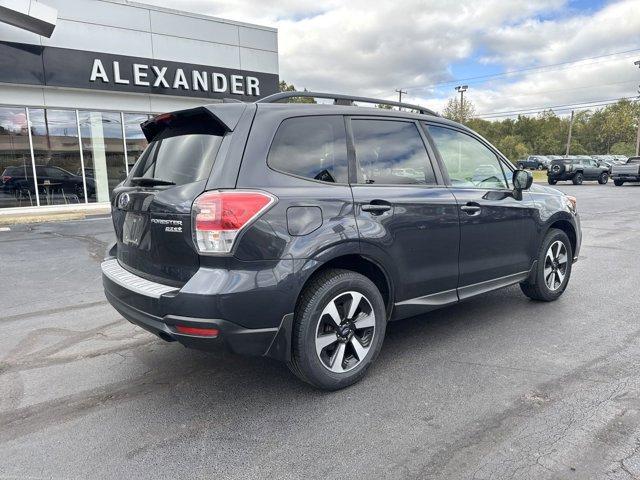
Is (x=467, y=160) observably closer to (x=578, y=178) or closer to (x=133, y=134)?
(x=133, y=134)

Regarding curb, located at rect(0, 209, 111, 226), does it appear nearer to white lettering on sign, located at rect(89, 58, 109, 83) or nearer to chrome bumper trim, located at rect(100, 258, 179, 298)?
white lettering on sign, located at rect(89, 58, 109, 83)

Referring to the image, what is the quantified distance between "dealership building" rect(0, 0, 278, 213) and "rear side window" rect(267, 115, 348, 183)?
1336 centimetres

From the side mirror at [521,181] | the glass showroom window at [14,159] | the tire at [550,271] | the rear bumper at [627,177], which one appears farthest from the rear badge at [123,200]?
the rear bumper at [627,177]

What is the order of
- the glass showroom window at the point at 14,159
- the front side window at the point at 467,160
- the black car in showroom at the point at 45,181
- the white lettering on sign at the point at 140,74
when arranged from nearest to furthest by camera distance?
1. the front side window at the point at 467,160
2. the glass showroom window at the point at 14,159
3. the black car in showroom at the point at 45,181
4. the white lettering on sign at the point at 140,74

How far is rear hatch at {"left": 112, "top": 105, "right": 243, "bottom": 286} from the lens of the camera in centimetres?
282

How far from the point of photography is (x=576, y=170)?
29266 mm

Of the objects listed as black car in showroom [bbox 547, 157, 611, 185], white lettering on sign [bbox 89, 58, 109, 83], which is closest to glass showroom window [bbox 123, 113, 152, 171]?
white lettering on sign [bbox 89, 58, 109, 83]

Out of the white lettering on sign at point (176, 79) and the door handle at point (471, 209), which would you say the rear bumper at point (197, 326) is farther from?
the white lettering on sign at point (176, 79)

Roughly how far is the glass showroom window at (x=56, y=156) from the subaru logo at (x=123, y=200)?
1374 cm

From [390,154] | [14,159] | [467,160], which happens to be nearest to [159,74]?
[14,159]

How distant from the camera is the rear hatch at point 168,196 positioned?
2822 mm

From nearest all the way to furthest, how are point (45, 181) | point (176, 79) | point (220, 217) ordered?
1. point (220, 217)
2. point (45, 181)
3. point (176, 79)

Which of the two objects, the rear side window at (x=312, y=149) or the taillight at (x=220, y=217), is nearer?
the taillight at (x=220, y=217)

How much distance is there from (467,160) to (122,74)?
14.4 meters
